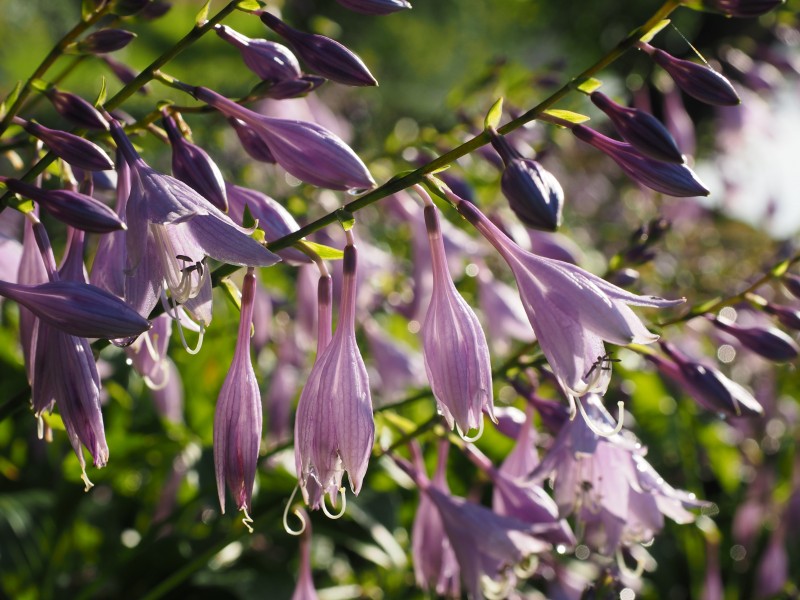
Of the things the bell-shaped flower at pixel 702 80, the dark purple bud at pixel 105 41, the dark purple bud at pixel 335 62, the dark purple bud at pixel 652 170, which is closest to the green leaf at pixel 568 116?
the dark purple bud at pixel 652 170

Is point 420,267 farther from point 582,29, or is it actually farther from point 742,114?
point 582,29

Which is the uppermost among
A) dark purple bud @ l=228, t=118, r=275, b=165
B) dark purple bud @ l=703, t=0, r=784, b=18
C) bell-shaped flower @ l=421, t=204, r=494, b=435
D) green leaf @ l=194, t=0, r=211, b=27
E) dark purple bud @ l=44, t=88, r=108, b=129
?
dark purple bud @ l=703, t=0, r=784, b=18

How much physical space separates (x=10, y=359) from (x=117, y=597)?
0.65 metres

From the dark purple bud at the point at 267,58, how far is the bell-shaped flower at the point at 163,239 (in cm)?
20

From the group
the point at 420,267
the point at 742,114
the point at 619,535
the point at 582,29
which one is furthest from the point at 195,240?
the point at 582,29

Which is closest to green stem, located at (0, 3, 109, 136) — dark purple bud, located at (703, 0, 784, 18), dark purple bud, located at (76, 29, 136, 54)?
dark purple bud, located at (76, 29, 136, 54)

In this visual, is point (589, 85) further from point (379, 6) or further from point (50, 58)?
point (50, 58)

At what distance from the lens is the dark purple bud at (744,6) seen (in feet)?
3.22

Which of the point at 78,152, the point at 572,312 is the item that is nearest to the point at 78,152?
the point at 78,152

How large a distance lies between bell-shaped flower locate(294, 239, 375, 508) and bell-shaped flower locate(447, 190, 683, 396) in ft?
0.71

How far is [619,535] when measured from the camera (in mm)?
1395

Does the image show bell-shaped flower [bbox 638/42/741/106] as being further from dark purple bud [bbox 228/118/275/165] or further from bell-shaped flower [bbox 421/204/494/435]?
dark purple bud [bbox 228/118/275/165]

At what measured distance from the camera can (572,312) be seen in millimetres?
1002

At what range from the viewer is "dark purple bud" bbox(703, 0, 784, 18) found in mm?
982
